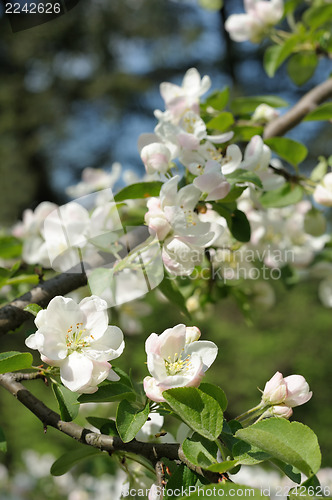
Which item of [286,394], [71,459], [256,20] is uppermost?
[256,20]

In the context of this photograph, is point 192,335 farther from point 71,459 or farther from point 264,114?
point 264,114

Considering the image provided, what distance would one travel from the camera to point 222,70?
6.32 metres

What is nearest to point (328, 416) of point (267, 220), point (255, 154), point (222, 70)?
point (267, 220)

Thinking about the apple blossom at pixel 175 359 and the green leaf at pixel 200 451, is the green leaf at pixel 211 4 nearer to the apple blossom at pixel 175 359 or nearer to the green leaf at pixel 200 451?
the apple blossom at pixel 175 359

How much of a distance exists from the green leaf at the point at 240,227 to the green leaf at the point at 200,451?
363mm

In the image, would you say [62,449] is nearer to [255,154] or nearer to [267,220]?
[267,220]

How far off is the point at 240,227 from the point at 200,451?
0.39 meters

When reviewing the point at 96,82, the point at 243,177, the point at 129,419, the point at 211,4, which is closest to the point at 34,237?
the point at 243,177

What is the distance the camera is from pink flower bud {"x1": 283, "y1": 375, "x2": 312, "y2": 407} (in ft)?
1.97

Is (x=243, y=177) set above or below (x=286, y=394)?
above

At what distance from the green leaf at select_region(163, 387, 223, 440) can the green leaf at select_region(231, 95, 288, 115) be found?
2.58 ft

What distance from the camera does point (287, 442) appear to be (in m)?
0.50

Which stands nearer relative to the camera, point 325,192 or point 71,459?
point 71,459

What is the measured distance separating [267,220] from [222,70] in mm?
5357
